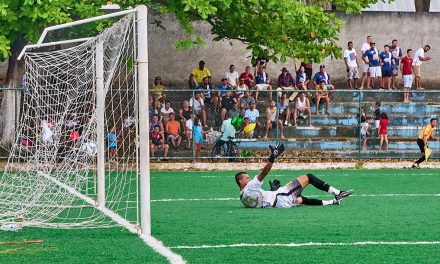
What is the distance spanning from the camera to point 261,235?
14.4 meters

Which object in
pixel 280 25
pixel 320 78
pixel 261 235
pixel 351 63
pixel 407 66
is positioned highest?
pixel 280 25

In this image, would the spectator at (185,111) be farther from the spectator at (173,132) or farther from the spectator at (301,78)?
the spectator at (301,78)

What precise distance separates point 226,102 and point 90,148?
12549mm

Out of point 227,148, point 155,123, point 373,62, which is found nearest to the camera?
point 155,123

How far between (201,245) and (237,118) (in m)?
19.4

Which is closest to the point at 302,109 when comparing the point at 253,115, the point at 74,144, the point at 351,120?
the point at 351,120

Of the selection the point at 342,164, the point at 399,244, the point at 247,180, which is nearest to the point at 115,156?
the point at 247,180

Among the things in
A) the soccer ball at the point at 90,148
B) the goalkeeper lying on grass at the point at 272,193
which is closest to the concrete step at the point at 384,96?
the soccer ball at the point at 90,148

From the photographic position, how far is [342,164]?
33562 mm

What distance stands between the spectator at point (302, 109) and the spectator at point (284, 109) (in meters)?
0.28

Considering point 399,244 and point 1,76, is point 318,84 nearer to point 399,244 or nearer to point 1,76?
point 1,76

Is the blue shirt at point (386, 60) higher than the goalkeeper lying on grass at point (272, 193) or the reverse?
higher

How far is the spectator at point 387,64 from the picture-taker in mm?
39750

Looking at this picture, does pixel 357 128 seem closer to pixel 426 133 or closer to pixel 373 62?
pixel 426 133
